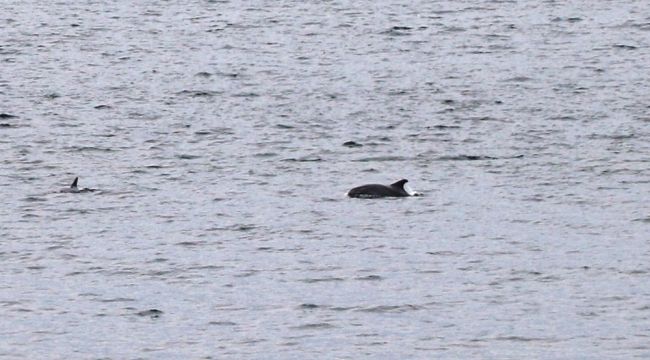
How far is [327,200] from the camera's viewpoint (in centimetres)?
3209

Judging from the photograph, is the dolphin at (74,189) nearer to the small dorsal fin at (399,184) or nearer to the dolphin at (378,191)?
the dolphin at (378,191)

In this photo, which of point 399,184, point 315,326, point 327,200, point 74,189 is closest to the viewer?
point 315,326

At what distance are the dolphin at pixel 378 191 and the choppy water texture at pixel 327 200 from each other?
351 millimetres

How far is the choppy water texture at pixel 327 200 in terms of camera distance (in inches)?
929

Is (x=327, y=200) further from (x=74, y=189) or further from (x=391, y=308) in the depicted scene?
(x=391, y=308)

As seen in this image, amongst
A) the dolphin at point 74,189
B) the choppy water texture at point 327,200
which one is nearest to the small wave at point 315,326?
the choppy water texture at point 327,200

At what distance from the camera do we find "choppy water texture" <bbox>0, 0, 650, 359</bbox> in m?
23.6

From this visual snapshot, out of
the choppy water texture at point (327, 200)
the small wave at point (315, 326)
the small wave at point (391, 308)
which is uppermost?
the small wave at point (315, 326)

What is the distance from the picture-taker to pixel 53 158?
1439 inches

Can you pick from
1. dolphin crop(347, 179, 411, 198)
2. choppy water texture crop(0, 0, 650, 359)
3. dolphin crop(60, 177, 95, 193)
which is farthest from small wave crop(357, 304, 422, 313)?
dolphin crop(60, 177, 95, 193)

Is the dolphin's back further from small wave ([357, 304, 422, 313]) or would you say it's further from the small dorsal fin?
small wave ([357, 304, 422, 313])

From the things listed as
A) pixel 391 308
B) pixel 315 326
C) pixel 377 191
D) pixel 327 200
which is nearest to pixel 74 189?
pixel 327 200

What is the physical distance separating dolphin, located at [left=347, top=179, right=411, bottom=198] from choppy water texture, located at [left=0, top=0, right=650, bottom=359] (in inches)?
13.8

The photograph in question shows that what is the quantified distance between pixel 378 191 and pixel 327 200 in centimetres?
92
